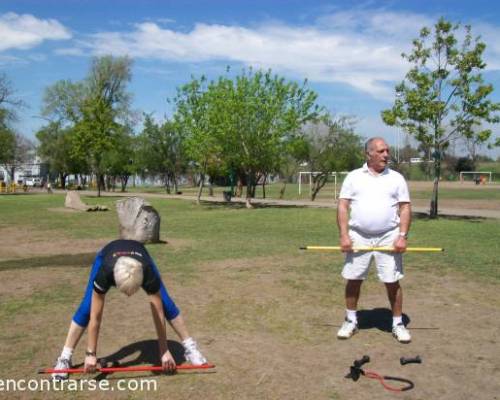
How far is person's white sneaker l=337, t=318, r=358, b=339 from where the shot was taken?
5.38m

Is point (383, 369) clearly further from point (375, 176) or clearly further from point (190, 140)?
point (190, 140)

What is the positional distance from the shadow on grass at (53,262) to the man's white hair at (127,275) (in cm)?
607

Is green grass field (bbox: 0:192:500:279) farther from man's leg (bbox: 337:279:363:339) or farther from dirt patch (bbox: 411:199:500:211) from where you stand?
dirt patch (bbox: 411:199:500:211)

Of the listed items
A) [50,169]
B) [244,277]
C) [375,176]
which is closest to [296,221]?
[244,277]

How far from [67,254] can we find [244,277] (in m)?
4.47

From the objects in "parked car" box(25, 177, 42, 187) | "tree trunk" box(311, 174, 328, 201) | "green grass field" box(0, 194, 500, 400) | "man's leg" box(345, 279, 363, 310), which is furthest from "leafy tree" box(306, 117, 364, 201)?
"parked car" box(25, 177, 42, 187)

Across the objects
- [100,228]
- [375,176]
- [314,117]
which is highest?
[314,117]

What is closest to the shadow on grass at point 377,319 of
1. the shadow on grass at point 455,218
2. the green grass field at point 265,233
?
the green grass field at point 265,233

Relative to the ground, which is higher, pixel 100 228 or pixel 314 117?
pixel 314 117

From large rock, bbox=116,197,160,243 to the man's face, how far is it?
7.64 meters

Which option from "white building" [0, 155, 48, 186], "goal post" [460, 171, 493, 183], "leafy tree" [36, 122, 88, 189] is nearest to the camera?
"leafy tree" [36, 122, 88, 189]

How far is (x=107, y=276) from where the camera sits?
4074mm

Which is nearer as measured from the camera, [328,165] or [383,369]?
[383,369]

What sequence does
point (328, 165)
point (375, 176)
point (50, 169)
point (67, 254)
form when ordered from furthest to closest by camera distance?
point (50, 169)
point (328, 165)
point (67, 254)
point (375, 176)
